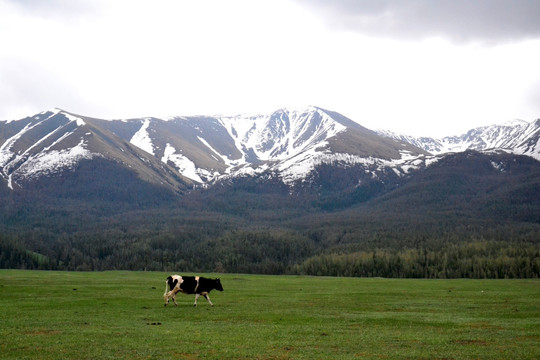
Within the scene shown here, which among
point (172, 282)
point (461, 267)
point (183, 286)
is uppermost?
point (461, 267)

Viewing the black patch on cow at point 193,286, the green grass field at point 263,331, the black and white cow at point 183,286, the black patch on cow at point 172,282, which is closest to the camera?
the green grass field at point 263,331

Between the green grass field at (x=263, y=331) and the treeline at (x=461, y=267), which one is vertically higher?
the treeline at (x=461, y=267)

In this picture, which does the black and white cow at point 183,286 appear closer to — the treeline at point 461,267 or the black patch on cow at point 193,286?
the black patch on cow at point 193,286

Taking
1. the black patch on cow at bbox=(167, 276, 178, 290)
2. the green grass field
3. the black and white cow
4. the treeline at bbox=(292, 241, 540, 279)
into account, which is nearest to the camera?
the green grass field

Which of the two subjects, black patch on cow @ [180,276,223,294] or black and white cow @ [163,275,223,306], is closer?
black and white cow @ [163,275,223,306]

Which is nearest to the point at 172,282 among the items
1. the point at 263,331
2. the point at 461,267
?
the point at 263,331

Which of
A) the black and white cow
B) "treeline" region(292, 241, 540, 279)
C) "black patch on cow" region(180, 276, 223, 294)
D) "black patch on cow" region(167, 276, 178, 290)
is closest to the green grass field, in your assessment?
the black and white cow

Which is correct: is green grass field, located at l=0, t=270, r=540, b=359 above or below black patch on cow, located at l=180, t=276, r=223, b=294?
below

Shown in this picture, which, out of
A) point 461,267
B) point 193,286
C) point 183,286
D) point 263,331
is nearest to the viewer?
point 263,331

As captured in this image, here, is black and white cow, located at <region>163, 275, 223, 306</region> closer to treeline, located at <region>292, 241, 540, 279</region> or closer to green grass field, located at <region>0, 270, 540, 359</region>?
green grass field, located at <region>0, 270, 540, 359</region>

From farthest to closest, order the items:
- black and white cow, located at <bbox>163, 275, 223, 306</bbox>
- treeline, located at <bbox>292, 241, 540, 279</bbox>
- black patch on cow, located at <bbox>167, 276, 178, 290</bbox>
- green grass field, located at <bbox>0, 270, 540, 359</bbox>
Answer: treeline, located at <bbox>292, 241, 540, 279</bbox> → black patch on cow, located at <bbox>167, 276, 178, 290</bbox> → black and white cow, located at <bbox>163, 275, 223, 306</bbox> → green grass field, located at <bbox>0, 270, 540, 359</bbox>

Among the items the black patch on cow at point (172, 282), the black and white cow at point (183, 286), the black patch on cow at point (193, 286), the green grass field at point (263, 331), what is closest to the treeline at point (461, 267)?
the green grass field at point (263, 331)

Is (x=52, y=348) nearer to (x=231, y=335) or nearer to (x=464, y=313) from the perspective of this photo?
(x=231, y=335)

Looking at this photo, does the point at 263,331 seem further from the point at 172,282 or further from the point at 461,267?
the point at 461,267
